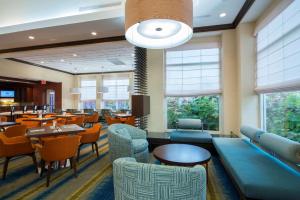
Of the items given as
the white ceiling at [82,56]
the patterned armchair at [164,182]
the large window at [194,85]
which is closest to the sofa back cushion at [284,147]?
the patterned armchair at [164,182]

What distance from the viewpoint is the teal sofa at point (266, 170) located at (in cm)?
177

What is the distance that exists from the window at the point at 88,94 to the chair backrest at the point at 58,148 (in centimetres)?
944

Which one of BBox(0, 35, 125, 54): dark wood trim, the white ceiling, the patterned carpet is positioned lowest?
the patterned carpet

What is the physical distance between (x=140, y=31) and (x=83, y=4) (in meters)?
2.71

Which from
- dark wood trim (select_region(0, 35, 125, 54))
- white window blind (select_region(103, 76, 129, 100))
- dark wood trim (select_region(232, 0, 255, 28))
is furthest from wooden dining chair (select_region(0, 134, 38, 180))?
white window blind (select_region(103, 76, 129, 100))

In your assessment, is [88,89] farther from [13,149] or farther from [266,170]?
[266,170]

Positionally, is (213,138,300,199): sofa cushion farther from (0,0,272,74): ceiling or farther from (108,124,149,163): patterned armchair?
(0,0,272,74): ceiling

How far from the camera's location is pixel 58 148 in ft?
9.09

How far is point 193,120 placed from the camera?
4.75m

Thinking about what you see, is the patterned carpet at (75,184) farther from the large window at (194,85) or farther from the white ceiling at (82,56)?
the white ceiling at (82,56)

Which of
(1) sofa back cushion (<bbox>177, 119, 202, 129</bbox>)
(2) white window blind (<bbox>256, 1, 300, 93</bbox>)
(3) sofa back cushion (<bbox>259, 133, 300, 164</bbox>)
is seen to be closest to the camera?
(3) sofa back cushion (<bbox>259, 133, 300, 164</bbox>)

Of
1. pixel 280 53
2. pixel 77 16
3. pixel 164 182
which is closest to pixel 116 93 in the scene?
pixel 77 16

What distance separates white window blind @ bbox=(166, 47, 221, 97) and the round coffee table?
2.32 m

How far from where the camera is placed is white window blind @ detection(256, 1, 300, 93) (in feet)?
8.64
